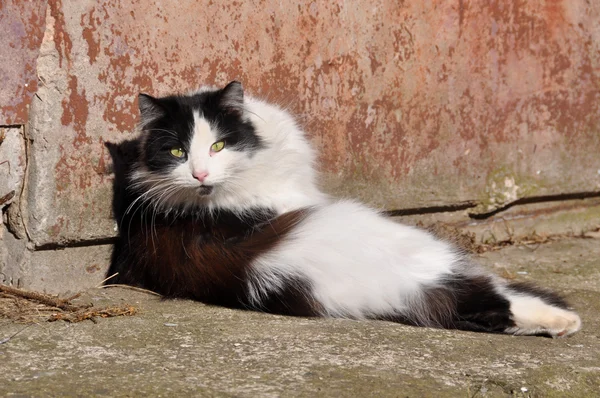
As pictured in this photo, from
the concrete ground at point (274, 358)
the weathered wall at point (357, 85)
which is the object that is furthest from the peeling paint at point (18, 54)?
the concrete ground at point (274, 358)

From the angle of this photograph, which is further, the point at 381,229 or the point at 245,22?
the point at 245,22

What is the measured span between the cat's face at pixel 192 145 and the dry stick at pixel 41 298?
0.57 metres

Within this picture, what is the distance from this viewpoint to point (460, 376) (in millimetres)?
2713

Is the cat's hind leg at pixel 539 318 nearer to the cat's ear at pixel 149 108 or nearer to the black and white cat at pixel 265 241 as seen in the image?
the black and white cat at pixel 265 241

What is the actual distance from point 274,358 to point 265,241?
0.71 metres

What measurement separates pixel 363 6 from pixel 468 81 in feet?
2.55

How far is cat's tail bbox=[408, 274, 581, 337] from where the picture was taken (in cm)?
322

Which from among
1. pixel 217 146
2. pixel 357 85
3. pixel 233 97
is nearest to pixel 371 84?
pixel 357 85

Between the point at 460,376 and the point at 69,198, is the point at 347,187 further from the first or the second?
the point at 460,376

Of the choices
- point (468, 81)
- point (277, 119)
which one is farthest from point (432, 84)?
point (277, 119)

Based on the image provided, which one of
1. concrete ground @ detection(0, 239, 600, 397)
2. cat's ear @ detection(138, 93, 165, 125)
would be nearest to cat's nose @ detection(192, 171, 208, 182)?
cat's ear @ detection(138, 93, 165, 125)

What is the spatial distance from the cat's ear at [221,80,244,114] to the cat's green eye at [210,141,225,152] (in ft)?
0.51

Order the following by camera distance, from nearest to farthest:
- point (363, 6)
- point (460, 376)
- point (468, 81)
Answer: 1. point (460, 376)
2. point (363, 6)
3. point (468, 81)

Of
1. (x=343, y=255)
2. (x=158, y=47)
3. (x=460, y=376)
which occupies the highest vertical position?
(x=158, y=47)
